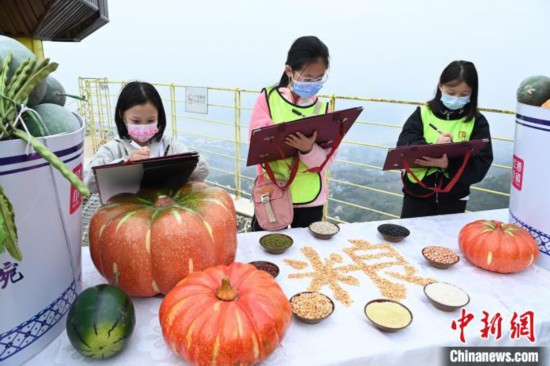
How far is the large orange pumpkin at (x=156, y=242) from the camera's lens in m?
1.01

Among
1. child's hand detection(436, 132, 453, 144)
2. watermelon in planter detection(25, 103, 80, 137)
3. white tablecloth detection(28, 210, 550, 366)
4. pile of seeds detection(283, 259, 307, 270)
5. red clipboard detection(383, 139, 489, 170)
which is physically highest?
watermelon in planter detection(25, 103, 80, 137)

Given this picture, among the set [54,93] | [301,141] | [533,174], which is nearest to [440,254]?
[533,174]

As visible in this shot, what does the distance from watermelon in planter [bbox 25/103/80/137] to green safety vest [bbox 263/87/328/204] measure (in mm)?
1055

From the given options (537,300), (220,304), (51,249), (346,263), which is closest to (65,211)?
(51,249)

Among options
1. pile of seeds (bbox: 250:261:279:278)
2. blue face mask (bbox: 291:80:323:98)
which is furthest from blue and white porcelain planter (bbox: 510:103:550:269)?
pile of seeds (bbox: 250:261:279:278)

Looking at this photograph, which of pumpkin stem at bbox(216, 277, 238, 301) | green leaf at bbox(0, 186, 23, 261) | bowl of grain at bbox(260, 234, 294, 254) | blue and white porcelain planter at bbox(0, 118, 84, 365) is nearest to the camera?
green leaf at bbox(0, 186, 23, 261)

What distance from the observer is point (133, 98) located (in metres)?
1.42

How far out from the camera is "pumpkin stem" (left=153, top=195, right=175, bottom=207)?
112 centimetres

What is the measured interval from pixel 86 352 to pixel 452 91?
1.79m

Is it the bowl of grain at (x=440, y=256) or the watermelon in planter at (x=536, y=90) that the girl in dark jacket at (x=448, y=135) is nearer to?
the watermelon in planter at (x=536, y=90)

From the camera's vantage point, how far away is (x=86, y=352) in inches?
31.9

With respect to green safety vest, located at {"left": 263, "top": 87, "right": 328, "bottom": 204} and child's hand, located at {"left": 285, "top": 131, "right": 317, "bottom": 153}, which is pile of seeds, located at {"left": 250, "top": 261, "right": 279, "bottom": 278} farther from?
green safety vest, located at {"left": 263, "top": 87, "right": 328, "bottom": 204}

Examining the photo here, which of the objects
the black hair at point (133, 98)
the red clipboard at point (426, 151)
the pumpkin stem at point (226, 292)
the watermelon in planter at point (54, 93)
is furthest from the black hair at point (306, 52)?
the pumpkin stem at point (226, 292)

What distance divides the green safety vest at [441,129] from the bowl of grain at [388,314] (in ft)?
3.12
